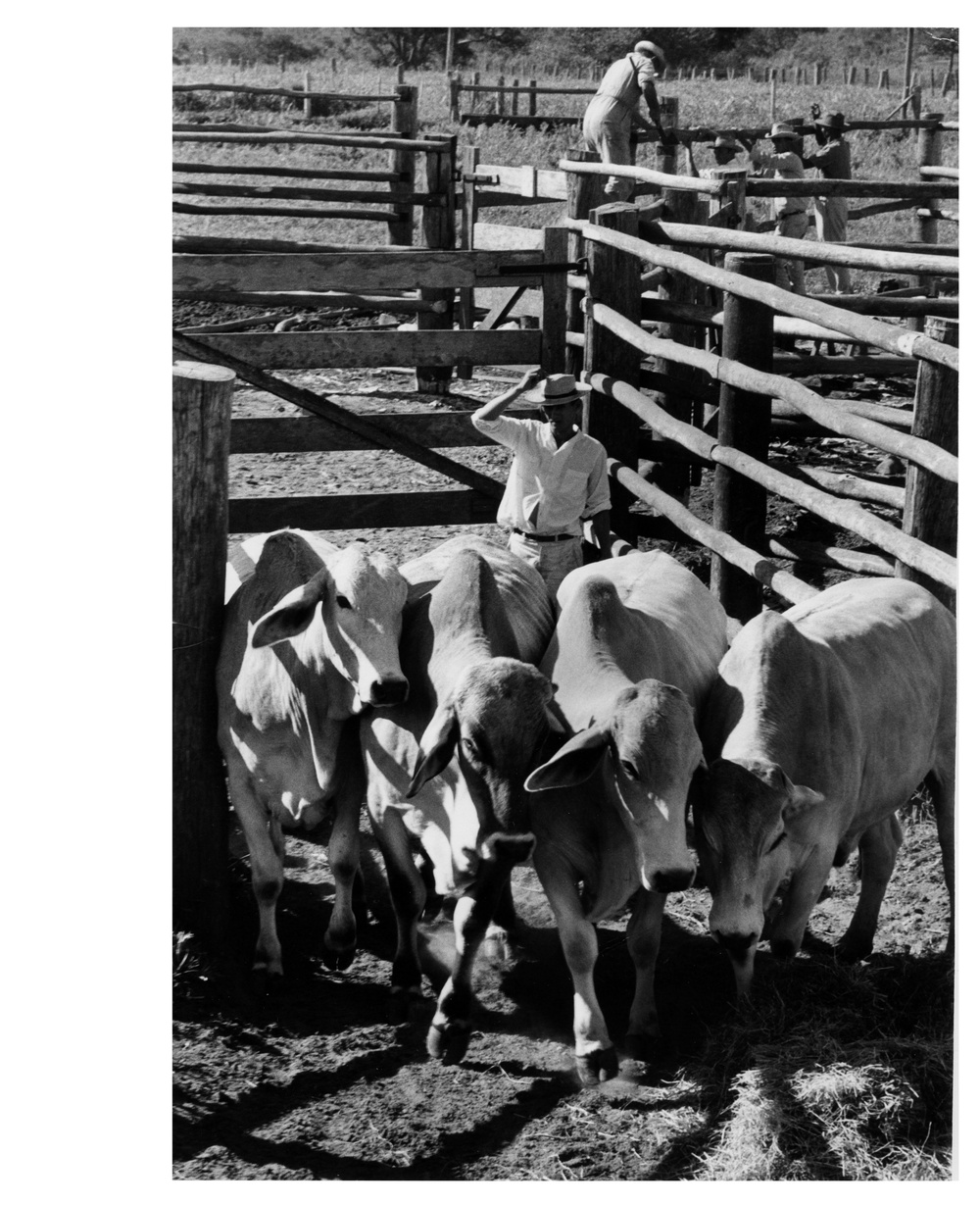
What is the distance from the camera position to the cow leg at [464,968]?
12.8ft

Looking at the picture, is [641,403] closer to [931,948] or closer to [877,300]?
[877,300]

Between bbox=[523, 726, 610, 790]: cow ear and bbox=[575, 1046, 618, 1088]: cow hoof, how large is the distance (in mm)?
843

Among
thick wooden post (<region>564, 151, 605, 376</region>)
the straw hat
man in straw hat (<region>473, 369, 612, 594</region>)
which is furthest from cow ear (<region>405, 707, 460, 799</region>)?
the straw hat

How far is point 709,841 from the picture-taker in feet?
12.8

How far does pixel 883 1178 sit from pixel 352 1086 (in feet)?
4.81

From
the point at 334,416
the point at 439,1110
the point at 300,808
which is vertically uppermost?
the point at 334,416

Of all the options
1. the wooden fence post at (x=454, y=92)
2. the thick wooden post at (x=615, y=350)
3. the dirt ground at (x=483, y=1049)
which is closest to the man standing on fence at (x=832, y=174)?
the thick wooden post at (x=615, y=350)

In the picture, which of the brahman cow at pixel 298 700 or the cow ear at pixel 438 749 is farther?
the brahman cow at pixel 298 700

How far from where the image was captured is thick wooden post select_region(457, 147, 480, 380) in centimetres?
1291

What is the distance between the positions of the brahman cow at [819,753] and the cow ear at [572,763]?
339mm

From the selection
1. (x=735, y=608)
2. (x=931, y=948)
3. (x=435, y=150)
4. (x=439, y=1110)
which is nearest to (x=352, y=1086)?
(x=439, y=1110)

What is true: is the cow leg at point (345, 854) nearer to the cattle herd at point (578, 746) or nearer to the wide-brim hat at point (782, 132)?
the cattle herd at point (578, 746)

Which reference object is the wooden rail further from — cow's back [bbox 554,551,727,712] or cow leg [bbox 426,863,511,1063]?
cow leg [bbox 426,863,511,1063]

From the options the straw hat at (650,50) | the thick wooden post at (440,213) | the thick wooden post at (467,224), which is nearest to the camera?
the straw hat at (650,50)
